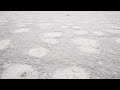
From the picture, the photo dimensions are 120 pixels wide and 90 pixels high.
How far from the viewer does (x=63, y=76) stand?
0.96m

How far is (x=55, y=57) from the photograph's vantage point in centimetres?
128
